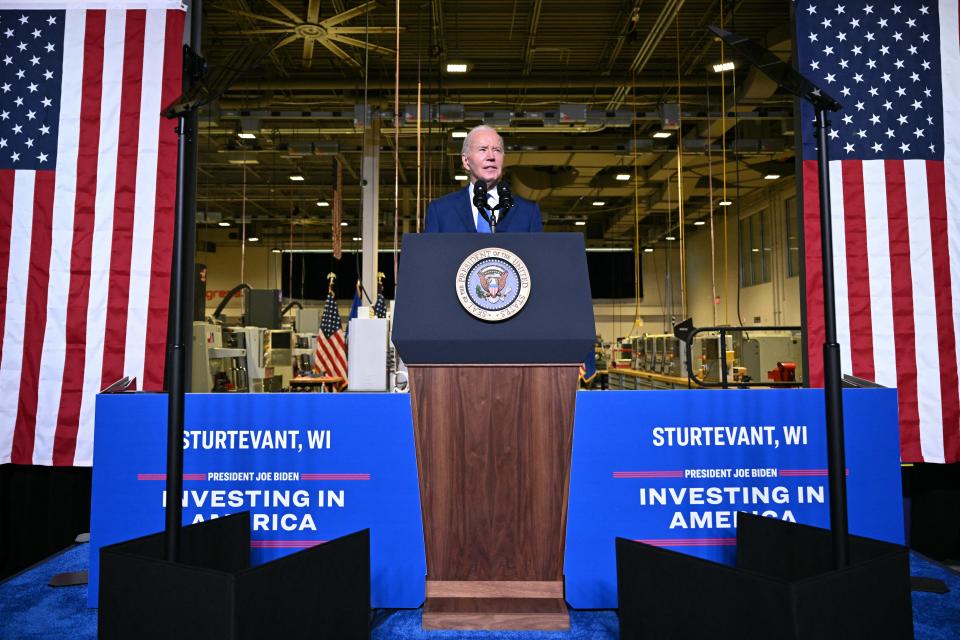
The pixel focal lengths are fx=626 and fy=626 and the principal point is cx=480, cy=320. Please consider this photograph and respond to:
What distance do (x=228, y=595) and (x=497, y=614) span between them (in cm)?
91

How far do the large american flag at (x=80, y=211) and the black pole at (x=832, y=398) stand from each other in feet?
9.38

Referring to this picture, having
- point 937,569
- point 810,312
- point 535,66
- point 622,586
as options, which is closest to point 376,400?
point 622,586

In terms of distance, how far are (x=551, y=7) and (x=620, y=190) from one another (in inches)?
413

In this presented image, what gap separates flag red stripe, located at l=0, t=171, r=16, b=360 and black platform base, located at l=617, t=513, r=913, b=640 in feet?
10.2

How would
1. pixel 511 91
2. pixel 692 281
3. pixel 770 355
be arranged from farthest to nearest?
1. pixel 692 281
2. pixel 511 91
3. pixel 770 355

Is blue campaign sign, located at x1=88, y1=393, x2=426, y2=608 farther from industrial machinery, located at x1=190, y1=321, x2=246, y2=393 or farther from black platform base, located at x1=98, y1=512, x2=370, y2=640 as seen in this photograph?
industrial machinery, located at x1=190, y1=321, x2=246, y2=393

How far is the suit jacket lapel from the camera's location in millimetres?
2480

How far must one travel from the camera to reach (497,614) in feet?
6.27

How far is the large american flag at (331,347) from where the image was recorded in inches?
316

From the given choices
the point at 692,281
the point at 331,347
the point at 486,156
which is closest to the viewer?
the point at 486,156

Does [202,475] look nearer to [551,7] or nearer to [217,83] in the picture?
[217,83]

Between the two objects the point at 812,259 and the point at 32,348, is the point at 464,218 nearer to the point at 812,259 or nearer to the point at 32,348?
the point at 812,259

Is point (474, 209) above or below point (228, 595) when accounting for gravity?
above

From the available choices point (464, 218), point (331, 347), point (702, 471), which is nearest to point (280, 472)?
point (464, 218)
